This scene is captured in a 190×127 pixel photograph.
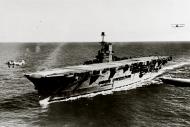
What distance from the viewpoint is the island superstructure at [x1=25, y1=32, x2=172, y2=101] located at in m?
26.9

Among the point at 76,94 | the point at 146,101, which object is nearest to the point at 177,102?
the point at 146,101

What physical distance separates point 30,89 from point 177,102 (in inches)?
727

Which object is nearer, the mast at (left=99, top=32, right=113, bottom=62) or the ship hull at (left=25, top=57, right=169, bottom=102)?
the ship hull at (left=25, top=57, right=169, bottom=102)

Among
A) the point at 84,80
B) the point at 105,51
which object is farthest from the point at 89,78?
the point at 105,51

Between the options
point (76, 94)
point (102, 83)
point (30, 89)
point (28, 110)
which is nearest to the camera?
point (28, 110)

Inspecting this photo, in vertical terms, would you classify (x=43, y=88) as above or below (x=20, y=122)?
above

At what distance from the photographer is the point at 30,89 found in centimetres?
3459

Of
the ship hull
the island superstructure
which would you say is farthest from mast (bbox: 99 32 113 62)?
the ship hull

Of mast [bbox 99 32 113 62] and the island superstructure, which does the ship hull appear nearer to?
the island superstructure

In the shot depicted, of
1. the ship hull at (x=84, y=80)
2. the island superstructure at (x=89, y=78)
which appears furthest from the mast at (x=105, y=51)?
the ship hull at (x=84, y=80)

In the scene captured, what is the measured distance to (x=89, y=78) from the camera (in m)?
29.4

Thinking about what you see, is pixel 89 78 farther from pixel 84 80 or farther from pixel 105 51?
pixel 105 51

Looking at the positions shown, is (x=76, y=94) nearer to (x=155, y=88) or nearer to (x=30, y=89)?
(x=30, y=89)

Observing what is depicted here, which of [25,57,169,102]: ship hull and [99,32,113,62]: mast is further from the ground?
[99,32,113,62]: mast
